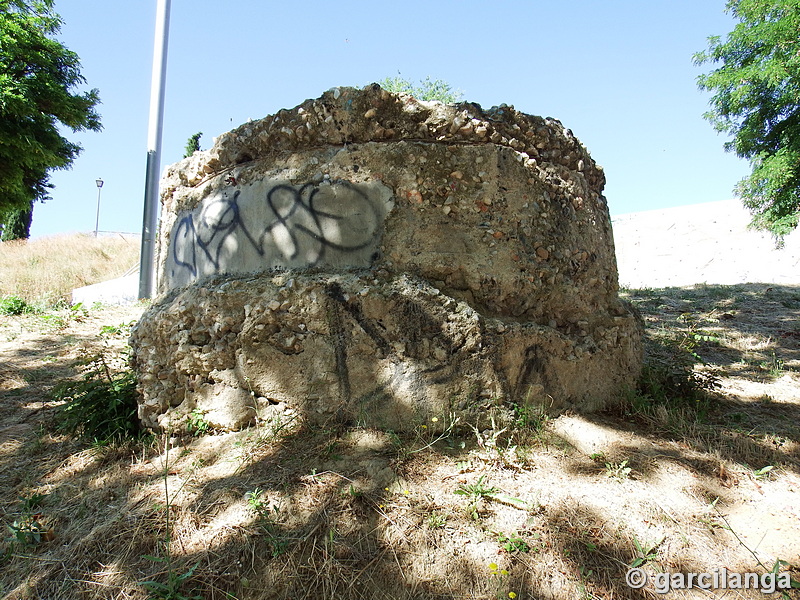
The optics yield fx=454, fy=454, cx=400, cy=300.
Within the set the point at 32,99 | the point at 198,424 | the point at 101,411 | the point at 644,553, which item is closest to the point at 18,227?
the point at 32,99

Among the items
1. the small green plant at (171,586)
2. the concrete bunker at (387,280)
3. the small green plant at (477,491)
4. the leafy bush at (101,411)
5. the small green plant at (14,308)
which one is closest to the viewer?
the small green plant at (171,586)

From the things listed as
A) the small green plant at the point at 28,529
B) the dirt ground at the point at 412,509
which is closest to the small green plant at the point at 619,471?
the dirt ground at the point at 412,509

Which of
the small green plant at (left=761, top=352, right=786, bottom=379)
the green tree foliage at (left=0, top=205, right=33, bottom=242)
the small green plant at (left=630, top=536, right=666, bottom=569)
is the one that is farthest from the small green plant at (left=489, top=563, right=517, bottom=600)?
the green tree foliage at (left=0, top=205, right=33, bottom=242)

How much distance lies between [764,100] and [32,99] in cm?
1614

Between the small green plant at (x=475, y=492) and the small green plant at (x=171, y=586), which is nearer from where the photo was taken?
the small green plant at (x=171, y=586)

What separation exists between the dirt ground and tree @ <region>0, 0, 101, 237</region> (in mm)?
8695

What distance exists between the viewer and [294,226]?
8.66 feet

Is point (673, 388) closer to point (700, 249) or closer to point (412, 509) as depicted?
point (412, 509)

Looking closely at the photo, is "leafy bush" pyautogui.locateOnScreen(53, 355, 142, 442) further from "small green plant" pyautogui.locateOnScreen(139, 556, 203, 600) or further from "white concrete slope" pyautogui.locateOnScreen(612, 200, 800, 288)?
"white concrete slope" pyautogui.locateOnScreen(612, 200, 800, 288)

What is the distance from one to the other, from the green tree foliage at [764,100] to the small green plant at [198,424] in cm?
1203

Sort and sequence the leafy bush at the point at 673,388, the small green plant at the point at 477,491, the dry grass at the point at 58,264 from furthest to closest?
1. the dry grass at the point at 58,264
2. the leafy bush at the point at 673,388
3. the small green plant at the point at 477,491

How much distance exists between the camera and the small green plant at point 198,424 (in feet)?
8.23

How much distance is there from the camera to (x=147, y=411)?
264 centimetres

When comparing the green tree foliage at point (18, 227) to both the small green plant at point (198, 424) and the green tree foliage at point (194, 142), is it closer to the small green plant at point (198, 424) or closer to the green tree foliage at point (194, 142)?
the green tree foliage at point (194, 142)
